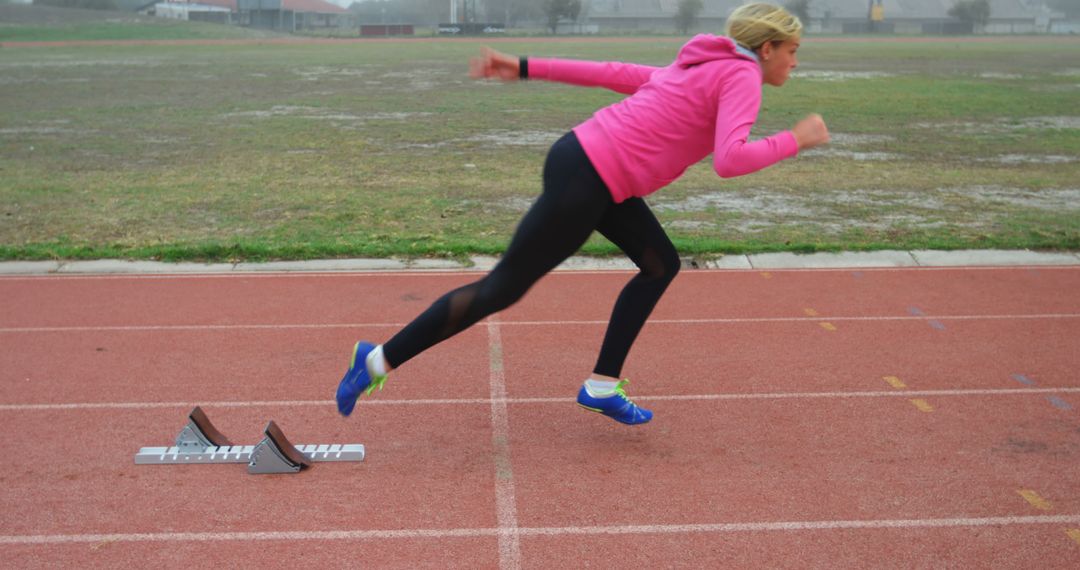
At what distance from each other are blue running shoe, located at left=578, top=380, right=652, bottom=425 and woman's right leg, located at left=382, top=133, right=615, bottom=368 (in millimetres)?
857

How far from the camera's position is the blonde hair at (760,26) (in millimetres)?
3768

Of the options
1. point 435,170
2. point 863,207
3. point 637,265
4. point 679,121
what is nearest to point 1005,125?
point 863,207

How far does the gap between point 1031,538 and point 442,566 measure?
6.69 feet

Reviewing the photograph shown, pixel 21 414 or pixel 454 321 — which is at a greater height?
pixel 454 321

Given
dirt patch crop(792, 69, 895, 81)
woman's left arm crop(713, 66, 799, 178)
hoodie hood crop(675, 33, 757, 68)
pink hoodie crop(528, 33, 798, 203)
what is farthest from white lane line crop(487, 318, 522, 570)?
dirt patch crop(792, 69, 895, 81)

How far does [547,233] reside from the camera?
3.83 meters

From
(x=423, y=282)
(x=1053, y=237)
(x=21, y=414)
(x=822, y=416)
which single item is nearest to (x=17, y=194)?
(x=423, y=282)

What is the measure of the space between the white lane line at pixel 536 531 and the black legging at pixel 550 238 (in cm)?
71

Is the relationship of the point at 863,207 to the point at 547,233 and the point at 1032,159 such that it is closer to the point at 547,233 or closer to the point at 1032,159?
the point at 1032,159

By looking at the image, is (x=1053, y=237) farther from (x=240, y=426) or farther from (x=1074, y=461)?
(x=240, y=426)

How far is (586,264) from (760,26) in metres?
4.48

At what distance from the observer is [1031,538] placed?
375cm

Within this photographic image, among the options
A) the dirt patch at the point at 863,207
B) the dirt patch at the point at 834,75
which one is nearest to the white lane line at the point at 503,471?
the dirt patch at the point at 863,207

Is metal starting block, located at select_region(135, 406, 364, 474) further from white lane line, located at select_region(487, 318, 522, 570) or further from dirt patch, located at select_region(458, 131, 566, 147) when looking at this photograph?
dirt patch, located at select_region(458, 131, 566, 147)
